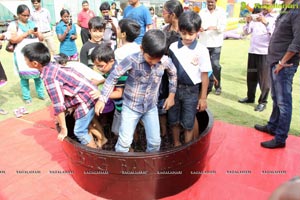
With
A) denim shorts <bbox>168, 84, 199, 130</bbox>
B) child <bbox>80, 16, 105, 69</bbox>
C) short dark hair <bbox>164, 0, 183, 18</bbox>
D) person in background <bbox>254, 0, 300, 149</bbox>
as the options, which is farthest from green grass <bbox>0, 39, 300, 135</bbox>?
short dark hair <bbox>164, 0, 183, 18</bbox>

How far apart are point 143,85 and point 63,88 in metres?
0.67

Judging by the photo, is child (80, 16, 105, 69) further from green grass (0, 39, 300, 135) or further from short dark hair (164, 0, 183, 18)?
green grass (0, 39, 300, 135)

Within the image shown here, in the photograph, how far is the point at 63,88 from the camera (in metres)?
2.27

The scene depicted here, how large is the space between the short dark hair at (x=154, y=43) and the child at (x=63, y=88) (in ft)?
2.27

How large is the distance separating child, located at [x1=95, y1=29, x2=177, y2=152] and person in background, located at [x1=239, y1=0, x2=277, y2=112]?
2.37 metres

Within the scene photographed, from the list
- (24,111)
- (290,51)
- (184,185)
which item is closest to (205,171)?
(184,185)

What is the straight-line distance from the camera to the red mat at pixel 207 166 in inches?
94.0

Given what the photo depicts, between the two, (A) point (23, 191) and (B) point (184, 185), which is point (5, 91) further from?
(B) point (184, 185)

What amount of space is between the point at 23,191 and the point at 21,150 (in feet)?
2.49

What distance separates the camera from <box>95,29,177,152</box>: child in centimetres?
194

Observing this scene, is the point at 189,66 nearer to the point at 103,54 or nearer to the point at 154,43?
the point at 154,43

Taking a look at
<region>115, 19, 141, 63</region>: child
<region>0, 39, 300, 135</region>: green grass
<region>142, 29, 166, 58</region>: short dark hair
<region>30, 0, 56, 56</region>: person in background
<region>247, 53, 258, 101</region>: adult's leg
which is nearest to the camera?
<region>142, 29, 166, 58</region>: short dark hair

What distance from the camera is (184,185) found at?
2381mm

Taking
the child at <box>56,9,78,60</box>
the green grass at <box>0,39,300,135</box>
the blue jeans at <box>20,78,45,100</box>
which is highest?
the child at <box>56,9,78,60</box>
